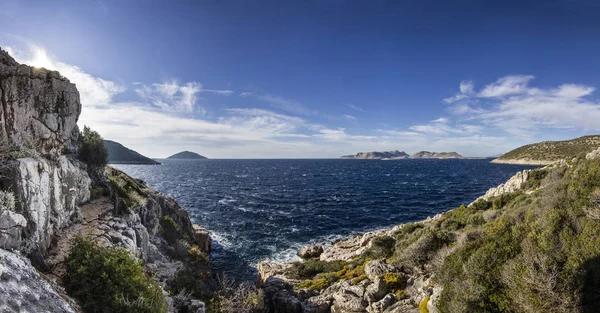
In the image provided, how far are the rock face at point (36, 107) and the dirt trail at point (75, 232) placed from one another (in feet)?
14.3

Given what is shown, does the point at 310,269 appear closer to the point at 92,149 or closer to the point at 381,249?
the point at 381,249

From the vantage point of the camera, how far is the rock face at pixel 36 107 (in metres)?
14.3

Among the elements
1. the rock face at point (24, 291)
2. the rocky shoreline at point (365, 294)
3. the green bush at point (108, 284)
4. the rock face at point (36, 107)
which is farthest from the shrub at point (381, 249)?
the rock face at point (36, 107)

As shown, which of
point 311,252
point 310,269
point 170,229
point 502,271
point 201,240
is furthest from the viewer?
point 201,240

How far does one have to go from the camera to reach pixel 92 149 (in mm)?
21047

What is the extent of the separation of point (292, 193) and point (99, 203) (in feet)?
193

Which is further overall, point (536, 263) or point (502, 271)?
point (502, 271)

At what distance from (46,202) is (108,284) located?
5.86m

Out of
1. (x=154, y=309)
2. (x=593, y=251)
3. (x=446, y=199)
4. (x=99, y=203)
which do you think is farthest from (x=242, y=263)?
(x=446, y=199)

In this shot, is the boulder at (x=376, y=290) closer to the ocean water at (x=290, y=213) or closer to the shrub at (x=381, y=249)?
the shrub at (x=381, y=249)

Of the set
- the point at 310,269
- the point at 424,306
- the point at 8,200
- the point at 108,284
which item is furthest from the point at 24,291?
the point at 310,269

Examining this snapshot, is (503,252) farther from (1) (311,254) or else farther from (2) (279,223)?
(2) (279,223)

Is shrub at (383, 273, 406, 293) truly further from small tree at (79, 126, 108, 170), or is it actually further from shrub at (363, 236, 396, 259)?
small tree at (79, 126, 108, 170)

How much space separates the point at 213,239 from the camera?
134 ft
